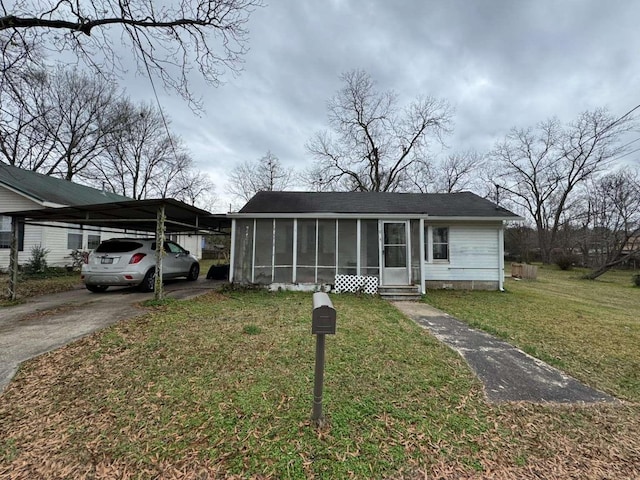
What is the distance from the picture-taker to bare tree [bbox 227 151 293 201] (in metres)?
27.7

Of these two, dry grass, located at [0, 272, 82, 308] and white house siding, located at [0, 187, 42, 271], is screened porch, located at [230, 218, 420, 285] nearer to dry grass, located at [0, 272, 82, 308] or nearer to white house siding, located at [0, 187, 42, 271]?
dry grass, located at [0, 272, 82, 308]

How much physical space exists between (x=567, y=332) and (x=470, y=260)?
5.06 m

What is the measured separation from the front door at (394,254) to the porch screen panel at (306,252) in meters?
2.29

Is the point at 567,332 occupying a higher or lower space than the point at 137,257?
lower

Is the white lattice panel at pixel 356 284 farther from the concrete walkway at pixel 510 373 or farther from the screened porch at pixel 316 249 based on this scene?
the concrete walkway at pixel 510 373

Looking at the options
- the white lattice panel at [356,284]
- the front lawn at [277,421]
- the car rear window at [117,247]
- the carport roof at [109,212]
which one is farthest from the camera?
the white lattice panel at [356,284]

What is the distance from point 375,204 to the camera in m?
10.4

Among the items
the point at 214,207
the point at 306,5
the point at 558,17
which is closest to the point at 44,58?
the point at 306,5

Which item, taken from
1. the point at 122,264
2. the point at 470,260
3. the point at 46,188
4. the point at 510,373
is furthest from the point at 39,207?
the point at 470,260

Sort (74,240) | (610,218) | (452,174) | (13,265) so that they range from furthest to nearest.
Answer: (452,174), (610,218), (74,240), (13,265)

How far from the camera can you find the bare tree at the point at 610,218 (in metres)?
20.3

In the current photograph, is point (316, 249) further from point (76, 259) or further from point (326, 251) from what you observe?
point (76, 259)

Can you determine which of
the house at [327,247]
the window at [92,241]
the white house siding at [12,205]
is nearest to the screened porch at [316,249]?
the house at [327,247]

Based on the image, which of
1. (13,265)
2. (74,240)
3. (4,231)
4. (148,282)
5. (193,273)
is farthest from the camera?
(74,240)
